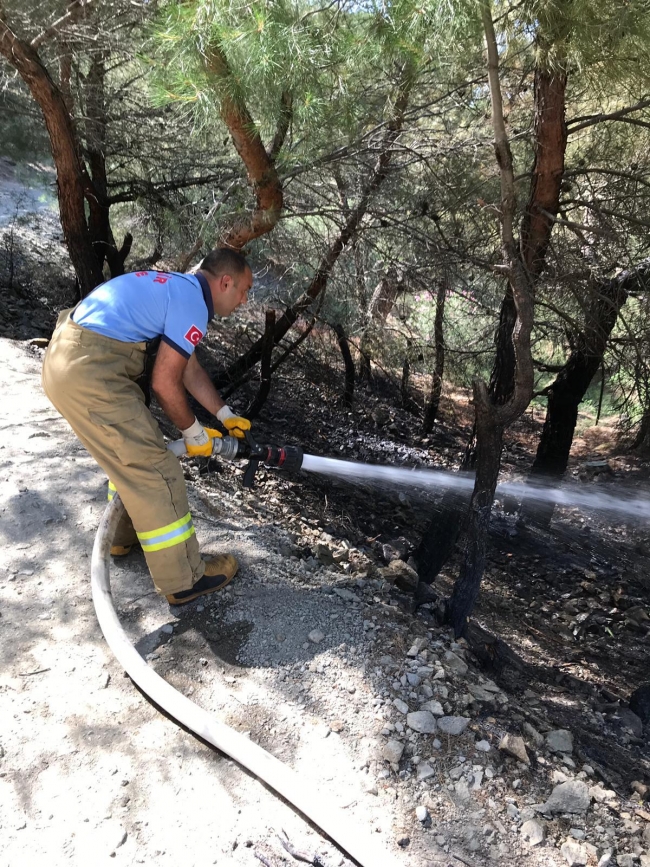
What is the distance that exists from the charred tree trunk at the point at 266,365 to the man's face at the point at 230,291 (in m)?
3.42

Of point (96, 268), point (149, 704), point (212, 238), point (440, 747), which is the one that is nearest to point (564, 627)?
point (440, 747)

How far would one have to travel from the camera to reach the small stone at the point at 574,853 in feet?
6.64

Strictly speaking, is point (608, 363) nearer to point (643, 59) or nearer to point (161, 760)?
point (643, 59)

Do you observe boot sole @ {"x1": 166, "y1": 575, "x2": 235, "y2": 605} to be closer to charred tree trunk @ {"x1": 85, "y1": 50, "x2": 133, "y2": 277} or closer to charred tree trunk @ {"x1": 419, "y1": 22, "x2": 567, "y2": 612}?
charred tree trunk @ {"x1": 419, "y1": 22, "x2": 567, "y2": 612}

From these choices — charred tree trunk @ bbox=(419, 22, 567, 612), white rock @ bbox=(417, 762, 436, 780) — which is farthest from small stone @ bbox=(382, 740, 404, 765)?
charred tree trunk @ bbox=(419, 22, 567, 612)

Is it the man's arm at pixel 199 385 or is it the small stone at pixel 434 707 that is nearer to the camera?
the small stone at pixel 434 707

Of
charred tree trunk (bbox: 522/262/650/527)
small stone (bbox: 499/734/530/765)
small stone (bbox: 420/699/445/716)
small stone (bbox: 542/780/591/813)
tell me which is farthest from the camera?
charred tree trunk (bbox: 522/262/650/527)

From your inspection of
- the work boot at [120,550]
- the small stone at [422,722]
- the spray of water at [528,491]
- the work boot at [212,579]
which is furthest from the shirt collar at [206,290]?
the spray of water at [528,491]

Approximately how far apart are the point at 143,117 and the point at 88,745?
223 inches

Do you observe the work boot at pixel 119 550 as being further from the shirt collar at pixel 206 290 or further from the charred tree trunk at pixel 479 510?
the charred tree trunk at pixel 479 510

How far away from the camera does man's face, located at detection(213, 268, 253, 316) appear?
299 centimetres

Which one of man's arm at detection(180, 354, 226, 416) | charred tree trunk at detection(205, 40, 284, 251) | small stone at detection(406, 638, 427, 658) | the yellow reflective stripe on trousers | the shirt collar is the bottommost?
small stone at detection(406, 638, 427, 658)

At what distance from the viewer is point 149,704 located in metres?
2.48

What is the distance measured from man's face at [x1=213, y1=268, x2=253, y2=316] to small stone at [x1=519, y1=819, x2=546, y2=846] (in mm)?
2551
